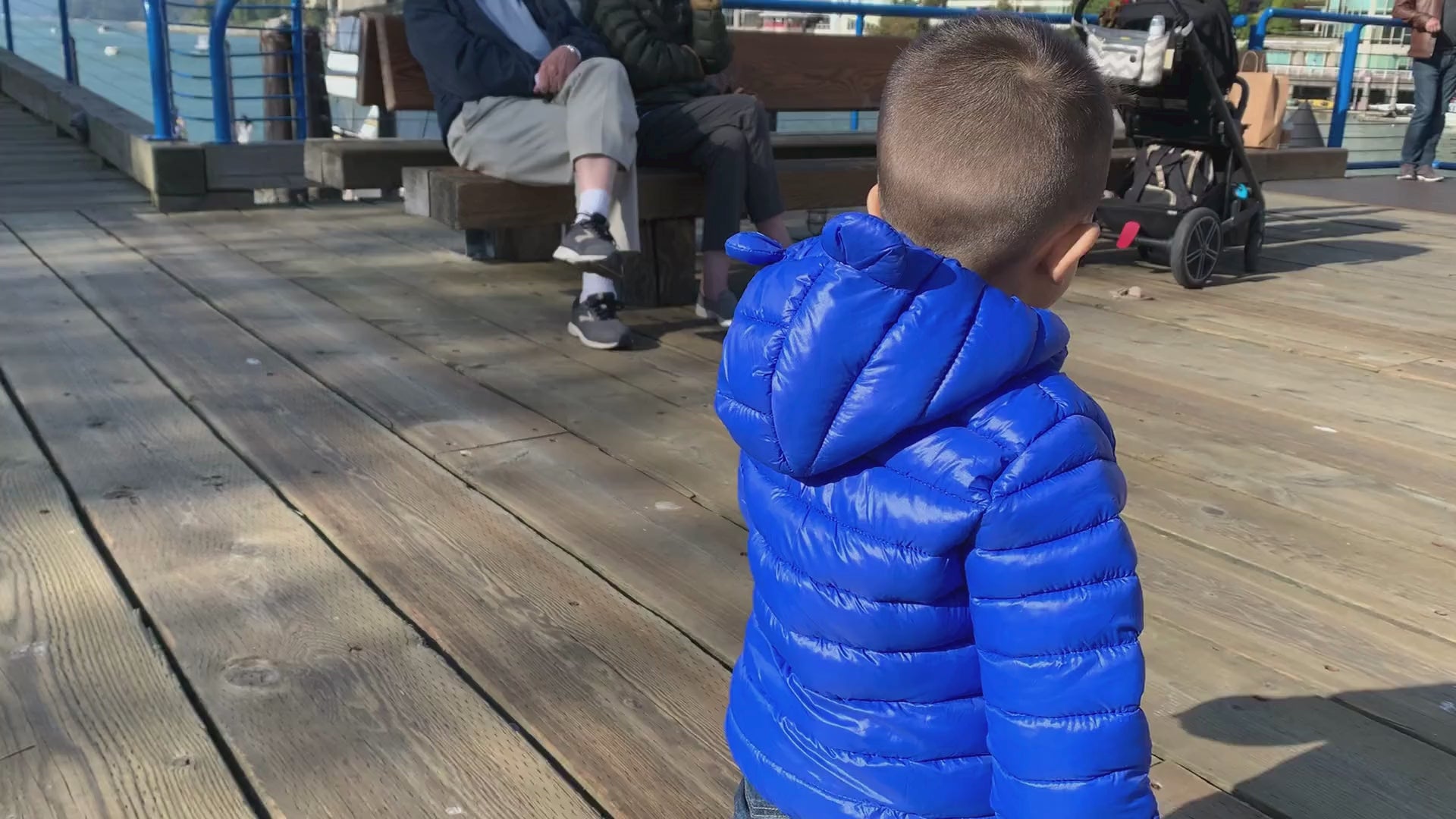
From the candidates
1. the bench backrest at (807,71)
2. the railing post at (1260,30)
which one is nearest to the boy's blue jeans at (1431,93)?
the railing post at (1260,30)

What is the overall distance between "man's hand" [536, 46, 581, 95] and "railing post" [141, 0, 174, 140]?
2.90 metres

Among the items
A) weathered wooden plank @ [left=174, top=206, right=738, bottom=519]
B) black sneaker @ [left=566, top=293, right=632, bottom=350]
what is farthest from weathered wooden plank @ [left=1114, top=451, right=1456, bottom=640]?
black sneaker @ [left=566, top=293, right=632, bottom=350]

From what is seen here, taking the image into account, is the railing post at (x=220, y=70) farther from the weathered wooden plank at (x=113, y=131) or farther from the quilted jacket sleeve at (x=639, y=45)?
the quilted jacket sleeve at (x=639, y=45)

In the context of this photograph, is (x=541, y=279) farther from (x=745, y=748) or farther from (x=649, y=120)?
(x=745, y=748)

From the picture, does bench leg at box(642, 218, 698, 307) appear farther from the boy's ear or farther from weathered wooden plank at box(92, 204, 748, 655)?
the boy's ear

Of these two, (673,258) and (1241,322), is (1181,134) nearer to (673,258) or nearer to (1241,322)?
(1241,322)

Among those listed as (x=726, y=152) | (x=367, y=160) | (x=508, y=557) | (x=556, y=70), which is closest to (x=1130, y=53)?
(x=726, y=152)

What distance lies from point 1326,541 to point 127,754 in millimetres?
2084

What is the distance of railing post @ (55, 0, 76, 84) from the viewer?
9.63 m

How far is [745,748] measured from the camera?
47.1 inches

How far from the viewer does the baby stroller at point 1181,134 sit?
472 cm

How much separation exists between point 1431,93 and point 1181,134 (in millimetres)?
4905

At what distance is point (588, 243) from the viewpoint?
3.60m

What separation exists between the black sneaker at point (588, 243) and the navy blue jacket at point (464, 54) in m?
0.60
